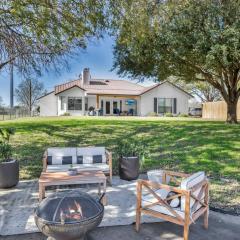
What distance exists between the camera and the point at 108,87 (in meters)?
32.7

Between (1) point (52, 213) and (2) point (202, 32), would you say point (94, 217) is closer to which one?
(1) point (52, 213)

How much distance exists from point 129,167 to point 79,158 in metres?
1.21

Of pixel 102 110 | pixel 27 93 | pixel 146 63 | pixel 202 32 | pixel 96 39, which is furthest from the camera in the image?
pixel 27 93

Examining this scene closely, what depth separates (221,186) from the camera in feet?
21.0

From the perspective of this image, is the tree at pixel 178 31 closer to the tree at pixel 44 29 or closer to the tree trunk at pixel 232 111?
the tree at pixel 44 29

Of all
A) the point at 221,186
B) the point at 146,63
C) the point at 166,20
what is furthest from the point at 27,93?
the point at 221,186

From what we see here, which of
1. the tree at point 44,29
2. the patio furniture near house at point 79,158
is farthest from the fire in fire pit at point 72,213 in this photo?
the tree at point 44,29

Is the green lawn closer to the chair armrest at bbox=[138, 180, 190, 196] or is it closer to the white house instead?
the chair armrest at bbox=[138, 180, 190, 196]

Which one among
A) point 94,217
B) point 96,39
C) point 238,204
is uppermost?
point 96,39

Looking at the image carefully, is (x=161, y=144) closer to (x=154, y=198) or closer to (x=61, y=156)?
(x=61, y=156)

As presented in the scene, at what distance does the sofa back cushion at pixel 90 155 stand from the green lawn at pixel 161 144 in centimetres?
139

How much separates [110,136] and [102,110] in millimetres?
19990

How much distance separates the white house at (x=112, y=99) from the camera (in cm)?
3102

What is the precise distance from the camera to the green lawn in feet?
25.9
